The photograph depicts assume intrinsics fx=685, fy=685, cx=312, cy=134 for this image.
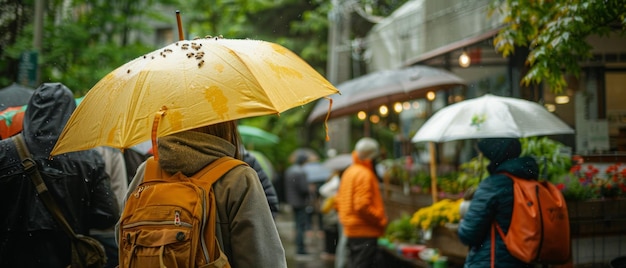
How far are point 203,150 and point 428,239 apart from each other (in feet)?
18.7

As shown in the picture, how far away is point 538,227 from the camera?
5.04 m

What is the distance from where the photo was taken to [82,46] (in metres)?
12.4

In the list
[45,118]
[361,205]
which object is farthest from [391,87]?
[45,118]

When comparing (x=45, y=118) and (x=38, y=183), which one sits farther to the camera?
(x=45, y=118)

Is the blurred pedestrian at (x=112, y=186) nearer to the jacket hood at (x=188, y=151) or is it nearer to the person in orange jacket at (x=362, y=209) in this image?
the jacket hood at (x=188, y=151)

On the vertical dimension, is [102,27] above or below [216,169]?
above

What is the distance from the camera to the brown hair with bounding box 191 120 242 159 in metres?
3.43

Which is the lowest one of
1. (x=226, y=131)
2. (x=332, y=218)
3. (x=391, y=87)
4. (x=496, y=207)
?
(x=332, y=218)

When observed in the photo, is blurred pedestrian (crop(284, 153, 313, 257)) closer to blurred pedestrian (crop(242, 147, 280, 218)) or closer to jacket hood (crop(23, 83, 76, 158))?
blurred pedestrian (crop(242, 147, 280, 218))

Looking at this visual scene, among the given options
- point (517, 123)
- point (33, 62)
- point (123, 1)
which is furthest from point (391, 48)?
point (517, 123)

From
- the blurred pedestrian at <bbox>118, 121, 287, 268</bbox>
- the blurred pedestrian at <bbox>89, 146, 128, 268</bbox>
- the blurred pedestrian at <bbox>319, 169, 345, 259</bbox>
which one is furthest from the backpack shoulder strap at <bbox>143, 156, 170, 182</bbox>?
the blurred pedestrian at <bbox>319, 169, 345, 259</bbox>

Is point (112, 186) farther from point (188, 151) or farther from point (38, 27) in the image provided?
point (38, 27)

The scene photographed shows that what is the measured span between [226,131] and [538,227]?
2701 millimetres

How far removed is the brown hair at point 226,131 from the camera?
343 centimetres
